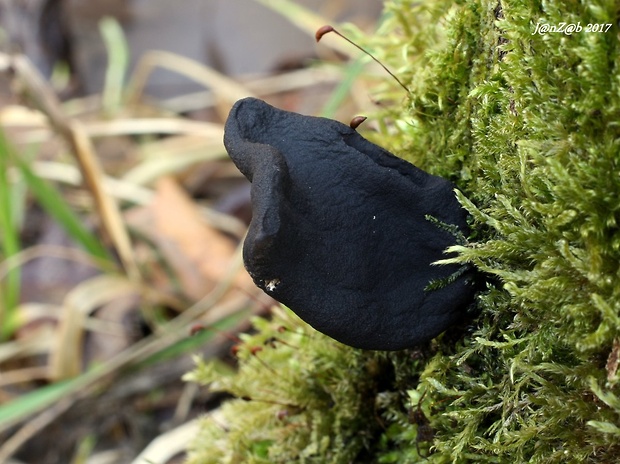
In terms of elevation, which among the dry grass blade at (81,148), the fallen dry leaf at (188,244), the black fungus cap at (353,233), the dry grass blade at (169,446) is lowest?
the dry grass blade at (169,446)

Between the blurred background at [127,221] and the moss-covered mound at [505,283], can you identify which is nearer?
the moss-covered mound at [505,283]

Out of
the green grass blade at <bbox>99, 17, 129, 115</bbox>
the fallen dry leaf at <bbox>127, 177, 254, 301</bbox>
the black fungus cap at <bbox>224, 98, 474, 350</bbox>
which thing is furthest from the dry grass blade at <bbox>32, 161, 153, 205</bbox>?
the black fungus cap at <bbox>224, 98, 474, 350</bbox>

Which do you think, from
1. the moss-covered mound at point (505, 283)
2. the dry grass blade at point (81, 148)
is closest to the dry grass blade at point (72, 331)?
the dry grass blade at point (81, 148)

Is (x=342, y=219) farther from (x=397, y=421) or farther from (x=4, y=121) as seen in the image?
(x=4, y=121)

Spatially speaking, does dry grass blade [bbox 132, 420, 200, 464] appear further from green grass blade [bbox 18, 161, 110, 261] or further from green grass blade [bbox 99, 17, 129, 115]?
green grass blade [bbox 99, 17, 129, 115]

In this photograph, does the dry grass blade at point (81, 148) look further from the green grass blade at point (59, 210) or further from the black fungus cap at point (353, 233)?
the black fungus cap at point (353, 233)
